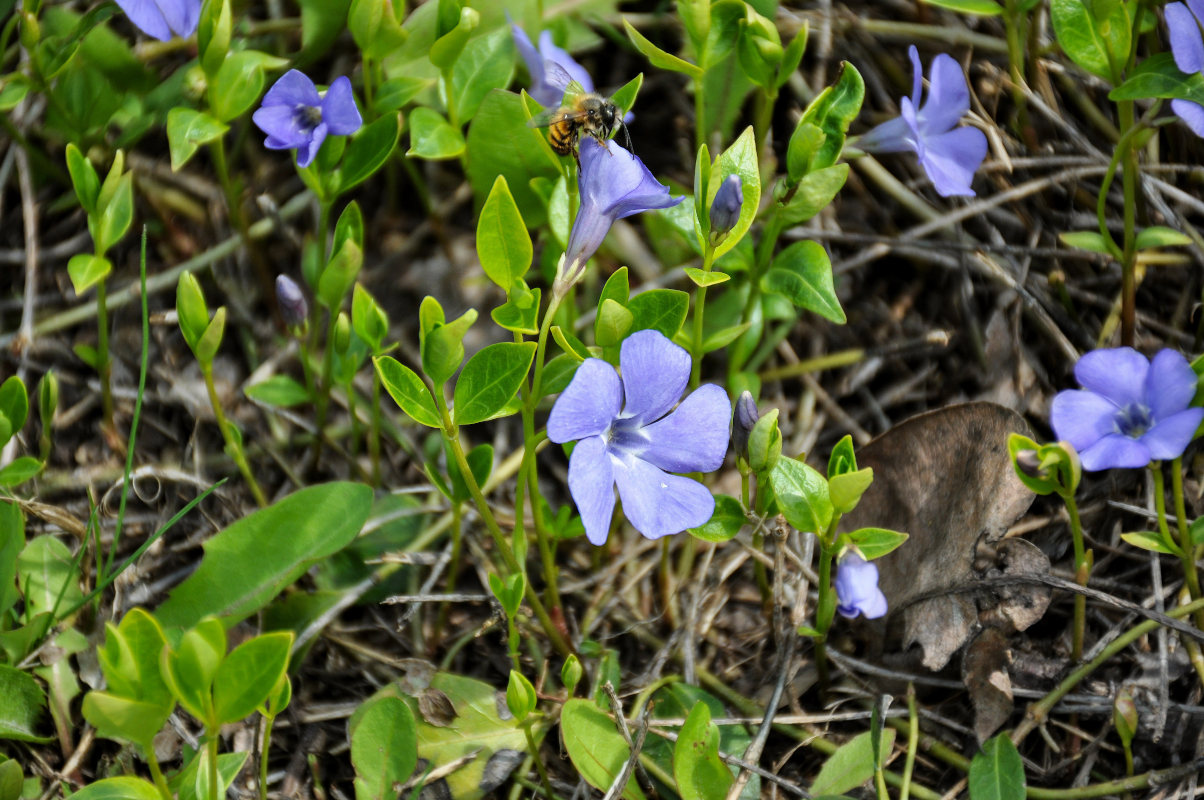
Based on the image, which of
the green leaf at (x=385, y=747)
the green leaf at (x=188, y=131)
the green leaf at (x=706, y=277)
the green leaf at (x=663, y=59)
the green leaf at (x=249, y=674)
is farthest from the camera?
the green leaf at (x=188, y=131)

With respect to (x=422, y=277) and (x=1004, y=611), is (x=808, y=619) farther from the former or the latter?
(x=422, y=277)

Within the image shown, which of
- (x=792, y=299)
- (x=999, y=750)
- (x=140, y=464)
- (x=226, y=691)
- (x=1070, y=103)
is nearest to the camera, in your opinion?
(x=226, y=691)

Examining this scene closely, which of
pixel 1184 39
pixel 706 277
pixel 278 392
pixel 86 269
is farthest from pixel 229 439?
pixel 1184 39

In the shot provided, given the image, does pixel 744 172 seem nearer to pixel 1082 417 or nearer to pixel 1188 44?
pixel 1082 417

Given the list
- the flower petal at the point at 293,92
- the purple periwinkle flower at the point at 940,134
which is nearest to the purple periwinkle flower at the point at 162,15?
the flower petal at the point at 293,92

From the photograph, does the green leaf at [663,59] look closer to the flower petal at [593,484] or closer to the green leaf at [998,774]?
the flower petal at [593,484]

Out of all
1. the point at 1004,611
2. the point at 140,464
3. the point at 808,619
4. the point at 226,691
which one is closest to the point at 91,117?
the point at 140,464
